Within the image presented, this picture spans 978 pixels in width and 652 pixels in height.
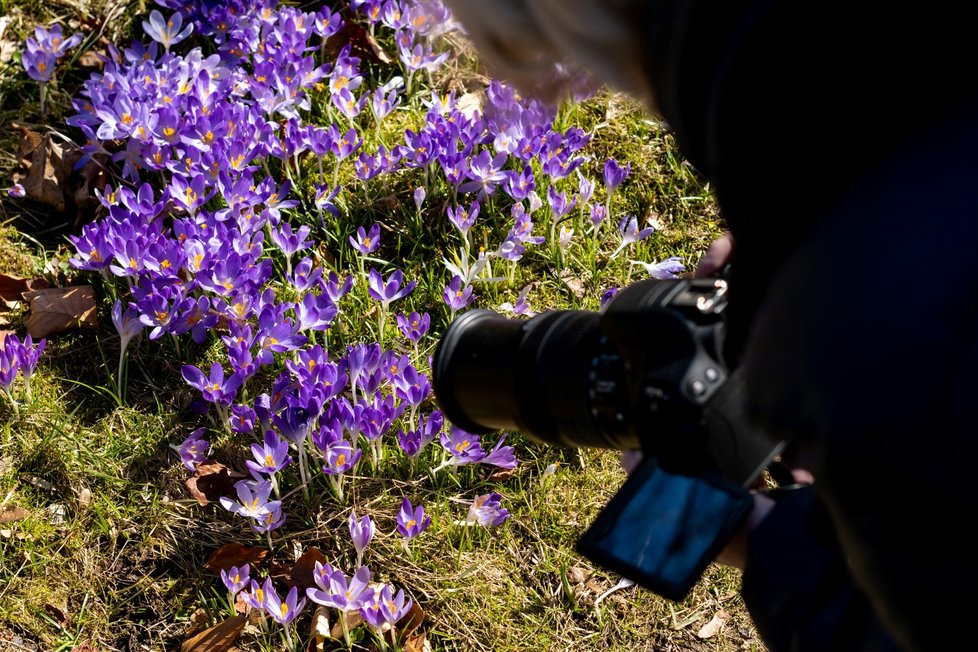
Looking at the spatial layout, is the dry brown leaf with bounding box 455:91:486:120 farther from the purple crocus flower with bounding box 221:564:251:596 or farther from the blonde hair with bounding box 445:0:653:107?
the blonde hair with bounding box 445:0:653:107

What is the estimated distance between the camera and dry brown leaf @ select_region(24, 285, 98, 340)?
227 cm

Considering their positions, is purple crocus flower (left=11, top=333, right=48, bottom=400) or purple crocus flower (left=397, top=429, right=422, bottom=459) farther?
purple crocus flower (left=11, top=333, right=48, bottom=400)

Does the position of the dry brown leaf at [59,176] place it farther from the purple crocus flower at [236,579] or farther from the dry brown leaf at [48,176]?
the purple crocus flower at [236,579]

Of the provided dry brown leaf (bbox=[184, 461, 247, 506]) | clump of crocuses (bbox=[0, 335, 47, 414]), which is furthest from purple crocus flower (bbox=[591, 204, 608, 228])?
clump of crocuses (bbox=[0, 335, 47, 414])

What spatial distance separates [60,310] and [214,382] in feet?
1.62

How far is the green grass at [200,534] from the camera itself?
1.95m

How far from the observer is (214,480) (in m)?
2.08

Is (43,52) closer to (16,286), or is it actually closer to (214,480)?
(16,286)

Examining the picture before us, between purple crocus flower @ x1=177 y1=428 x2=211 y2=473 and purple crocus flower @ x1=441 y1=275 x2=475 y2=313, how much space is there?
1.87ft

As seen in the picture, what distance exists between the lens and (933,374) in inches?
34.8

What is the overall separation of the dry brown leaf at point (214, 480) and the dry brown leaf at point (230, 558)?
13 centimetres

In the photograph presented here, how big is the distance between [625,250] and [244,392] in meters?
1.00

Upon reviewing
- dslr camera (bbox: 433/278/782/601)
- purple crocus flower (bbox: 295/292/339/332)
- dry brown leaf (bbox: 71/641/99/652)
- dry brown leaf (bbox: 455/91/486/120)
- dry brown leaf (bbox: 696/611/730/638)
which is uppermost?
dslr camera (bbox: 433/278/782/601)

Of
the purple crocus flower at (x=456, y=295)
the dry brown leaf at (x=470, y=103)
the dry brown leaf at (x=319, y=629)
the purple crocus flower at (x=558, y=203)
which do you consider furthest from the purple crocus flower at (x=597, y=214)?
the dry brown leaf at (x=319, y=629)
